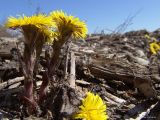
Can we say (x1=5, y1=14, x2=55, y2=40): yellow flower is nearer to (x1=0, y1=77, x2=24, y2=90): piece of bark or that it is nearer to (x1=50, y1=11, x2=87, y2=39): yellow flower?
(x1=50, y1=11, x2=87, y2=39): yellow flower

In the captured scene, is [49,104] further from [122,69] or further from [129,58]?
[129,58]

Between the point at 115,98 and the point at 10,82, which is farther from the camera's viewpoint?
the point at 115,98

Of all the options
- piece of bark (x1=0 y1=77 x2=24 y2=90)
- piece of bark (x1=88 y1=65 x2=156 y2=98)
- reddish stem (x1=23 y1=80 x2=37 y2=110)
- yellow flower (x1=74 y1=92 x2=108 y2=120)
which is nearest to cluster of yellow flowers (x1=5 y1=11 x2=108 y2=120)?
yellow flower (x1=74 y1=92 x2=108 y2=120)

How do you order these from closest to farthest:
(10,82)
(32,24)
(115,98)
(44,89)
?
(32,24), (44,89), (10,82), (115,98)

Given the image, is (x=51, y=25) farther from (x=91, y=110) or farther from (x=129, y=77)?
(x=129, y=77)

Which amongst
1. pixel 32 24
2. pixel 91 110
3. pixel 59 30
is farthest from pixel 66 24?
pixel 91 110

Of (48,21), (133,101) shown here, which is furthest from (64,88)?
(133,101)

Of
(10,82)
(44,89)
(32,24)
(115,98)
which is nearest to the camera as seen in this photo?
Answer: (32,24)
